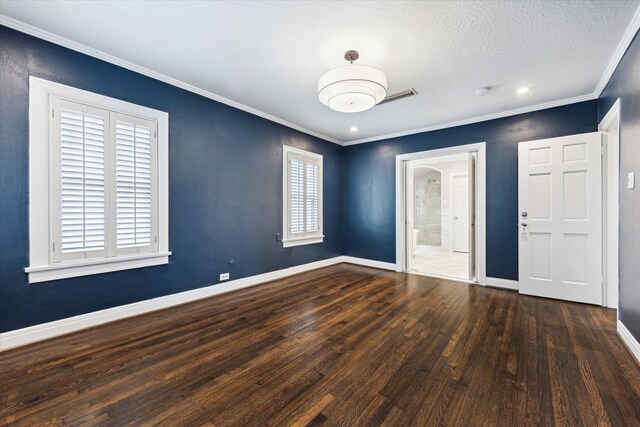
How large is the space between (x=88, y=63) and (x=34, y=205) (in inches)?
55.9

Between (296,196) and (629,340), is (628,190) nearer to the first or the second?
(629,340)

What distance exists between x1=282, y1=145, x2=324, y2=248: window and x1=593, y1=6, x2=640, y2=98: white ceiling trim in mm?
3910

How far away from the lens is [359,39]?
2309mm

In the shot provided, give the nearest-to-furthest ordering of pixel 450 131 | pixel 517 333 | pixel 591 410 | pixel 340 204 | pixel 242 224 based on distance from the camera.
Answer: pixel 591 410 → pixel 517 333 → pixel 242 224 → pixel 450 131 → pixel 340 204

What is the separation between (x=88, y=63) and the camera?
255 cm

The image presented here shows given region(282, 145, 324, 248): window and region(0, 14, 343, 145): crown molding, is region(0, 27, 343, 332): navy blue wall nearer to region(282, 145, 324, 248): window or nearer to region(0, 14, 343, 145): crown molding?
region(0, 14, 343, 145): crown molding

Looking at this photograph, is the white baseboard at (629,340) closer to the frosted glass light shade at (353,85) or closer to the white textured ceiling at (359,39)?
the white textured ceiling at (359,39)

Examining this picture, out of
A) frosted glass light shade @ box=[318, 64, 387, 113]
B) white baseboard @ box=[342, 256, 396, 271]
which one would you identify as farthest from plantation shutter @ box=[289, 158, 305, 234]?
frosted glass light shade @ box=[318, 64, 387, 113]

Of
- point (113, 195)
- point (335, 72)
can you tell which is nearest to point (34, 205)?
point (113, 195)

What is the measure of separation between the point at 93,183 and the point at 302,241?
307 cm

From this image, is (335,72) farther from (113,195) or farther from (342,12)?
(113,195)

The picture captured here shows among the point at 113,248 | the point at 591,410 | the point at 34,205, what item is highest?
the point at 34,205

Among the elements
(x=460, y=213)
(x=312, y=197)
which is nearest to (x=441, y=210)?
(x=460, y=213)

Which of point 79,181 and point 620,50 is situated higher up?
point 620,50
